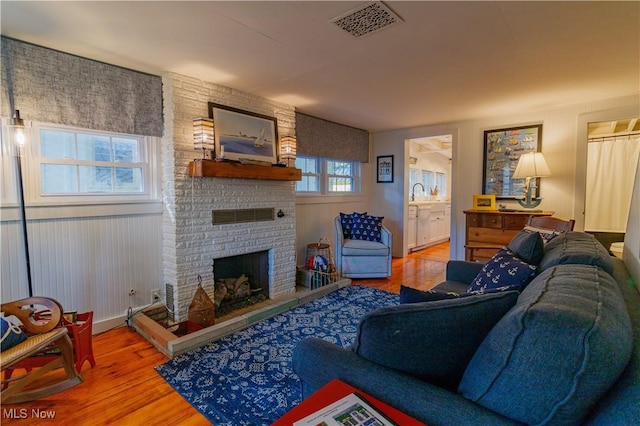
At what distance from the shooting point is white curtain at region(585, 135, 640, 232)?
170 inches

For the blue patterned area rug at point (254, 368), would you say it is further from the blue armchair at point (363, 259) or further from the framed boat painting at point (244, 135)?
the framed boat painting at point (244, 135)

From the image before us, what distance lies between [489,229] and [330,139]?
2478 mm

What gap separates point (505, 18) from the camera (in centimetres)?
185

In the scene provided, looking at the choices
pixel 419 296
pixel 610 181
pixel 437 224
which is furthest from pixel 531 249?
pixel 437 224

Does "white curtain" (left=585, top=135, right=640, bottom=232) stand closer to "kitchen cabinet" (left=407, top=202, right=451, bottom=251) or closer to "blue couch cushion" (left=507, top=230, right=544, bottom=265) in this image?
"kitchen cabinet" (left=407, top=202, right=451, bottom=251)

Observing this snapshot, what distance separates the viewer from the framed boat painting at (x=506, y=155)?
13.3 feet

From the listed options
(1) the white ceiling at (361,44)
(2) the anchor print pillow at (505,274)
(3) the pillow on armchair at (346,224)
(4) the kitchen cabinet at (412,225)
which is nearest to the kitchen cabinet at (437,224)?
(4) the kitchen cabinet at (412,225)

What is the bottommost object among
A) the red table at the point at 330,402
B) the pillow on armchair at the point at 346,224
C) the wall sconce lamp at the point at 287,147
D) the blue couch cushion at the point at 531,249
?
the red table at the point at 330,402

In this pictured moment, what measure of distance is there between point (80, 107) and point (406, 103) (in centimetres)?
318

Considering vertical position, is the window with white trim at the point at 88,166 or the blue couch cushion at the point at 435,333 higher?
the window with white trim at the point at 88,166

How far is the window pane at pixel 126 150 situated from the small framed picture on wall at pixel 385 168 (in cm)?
388

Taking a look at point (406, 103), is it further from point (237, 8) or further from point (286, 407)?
point (286, 407)

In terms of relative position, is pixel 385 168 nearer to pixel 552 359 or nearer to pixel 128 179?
pixel 128 179

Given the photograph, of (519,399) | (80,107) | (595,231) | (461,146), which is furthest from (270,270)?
(595,231)
